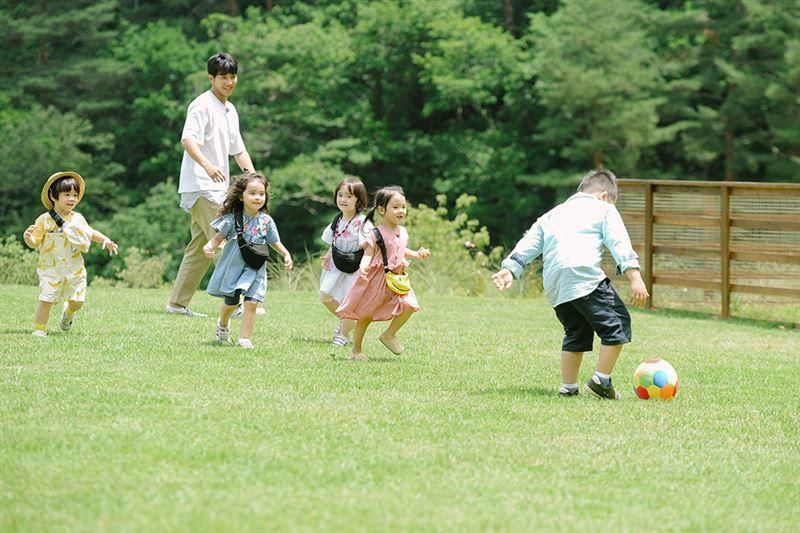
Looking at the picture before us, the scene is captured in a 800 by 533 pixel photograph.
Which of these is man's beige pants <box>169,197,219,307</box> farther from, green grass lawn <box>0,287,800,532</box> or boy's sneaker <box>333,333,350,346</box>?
boy's sneaker <box>333,333,350,346</box>

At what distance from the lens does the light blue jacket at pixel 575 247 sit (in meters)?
7.55

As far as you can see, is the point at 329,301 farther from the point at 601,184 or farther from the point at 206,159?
the point at 601,184

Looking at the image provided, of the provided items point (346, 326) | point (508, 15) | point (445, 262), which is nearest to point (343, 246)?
point (346, 326)

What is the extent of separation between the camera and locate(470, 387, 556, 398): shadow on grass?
7706mm

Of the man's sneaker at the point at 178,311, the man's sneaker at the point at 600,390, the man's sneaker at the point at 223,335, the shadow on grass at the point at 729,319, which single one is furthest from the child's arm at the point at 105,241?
the shadow on grass at the point at 729,319

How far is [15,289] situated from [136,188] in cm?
2960

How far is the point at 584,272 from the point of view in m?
7.55

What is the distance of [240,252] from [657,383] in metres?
3.27

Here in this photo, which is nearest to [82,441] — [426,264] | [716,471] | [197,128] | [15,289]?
[716,471]

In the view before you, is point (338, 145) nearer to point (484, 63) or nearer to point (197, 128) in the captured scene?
point (484, 63)

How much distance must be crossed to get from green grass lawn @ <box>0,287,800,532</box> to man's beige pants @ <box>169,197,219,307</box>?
3.86ft

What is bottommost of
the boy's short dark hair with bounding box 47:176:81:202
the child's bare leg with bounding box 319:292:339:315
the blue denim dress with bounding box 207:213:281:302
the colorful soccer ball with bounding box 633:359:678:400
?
the colorful soccer ball with bounding box 633:359:678:400

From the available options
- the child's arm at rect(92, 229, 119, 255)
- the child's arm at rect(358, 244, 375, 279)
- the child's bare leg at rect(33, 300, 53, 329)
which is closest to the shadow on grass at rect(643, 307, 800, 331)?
the child's arm at rect(358, 244, 375, 279)

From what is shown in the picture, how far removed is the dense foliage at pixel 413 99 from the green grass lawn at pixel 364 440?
27.7 meters
